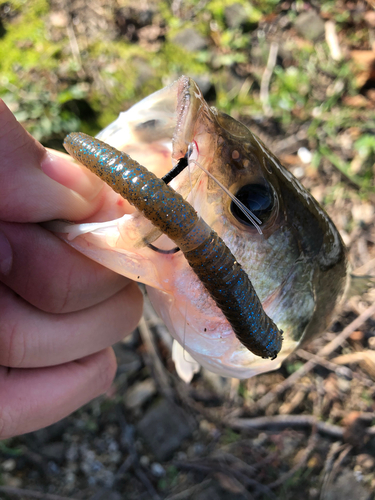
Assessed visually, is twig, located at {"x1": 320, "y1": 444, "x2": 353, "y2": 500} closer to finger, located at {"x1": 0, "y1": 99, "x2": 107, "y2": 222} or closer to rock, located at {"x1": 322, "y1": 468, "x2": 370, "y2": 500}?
rock, located at {"x1": 322, "y1": 468, "x2": 370, "y2": 500}

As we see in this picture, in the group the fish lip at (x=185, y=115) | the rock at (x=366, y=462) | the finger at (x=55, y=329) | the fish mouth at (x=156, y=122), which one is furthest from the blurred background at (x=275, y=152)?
the fish lip at (x=185, y=115)

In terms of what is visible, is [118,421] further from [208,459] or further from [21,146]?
[21,146]

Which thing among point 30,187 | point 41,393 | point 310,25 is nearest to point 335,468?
point 41,393

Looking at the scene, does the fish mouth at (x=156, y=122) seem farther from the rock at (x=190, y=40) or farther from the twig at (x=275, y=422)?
the rock at (x=190, y=40)

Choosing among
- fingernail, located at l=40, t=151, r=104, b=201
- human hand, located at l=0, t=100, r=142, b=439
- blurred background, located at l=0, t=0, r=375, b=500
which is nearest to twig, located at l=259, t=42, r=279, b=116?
blurred background, located at l=0, t=0, r=375, b=500

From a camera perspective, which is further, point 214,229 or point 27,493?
point 27,493

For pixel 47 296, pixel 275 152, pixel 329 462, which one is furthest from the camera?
pixel 275 152

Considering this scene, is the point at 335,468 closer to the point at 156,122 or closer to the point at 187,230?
the point at 187,230
